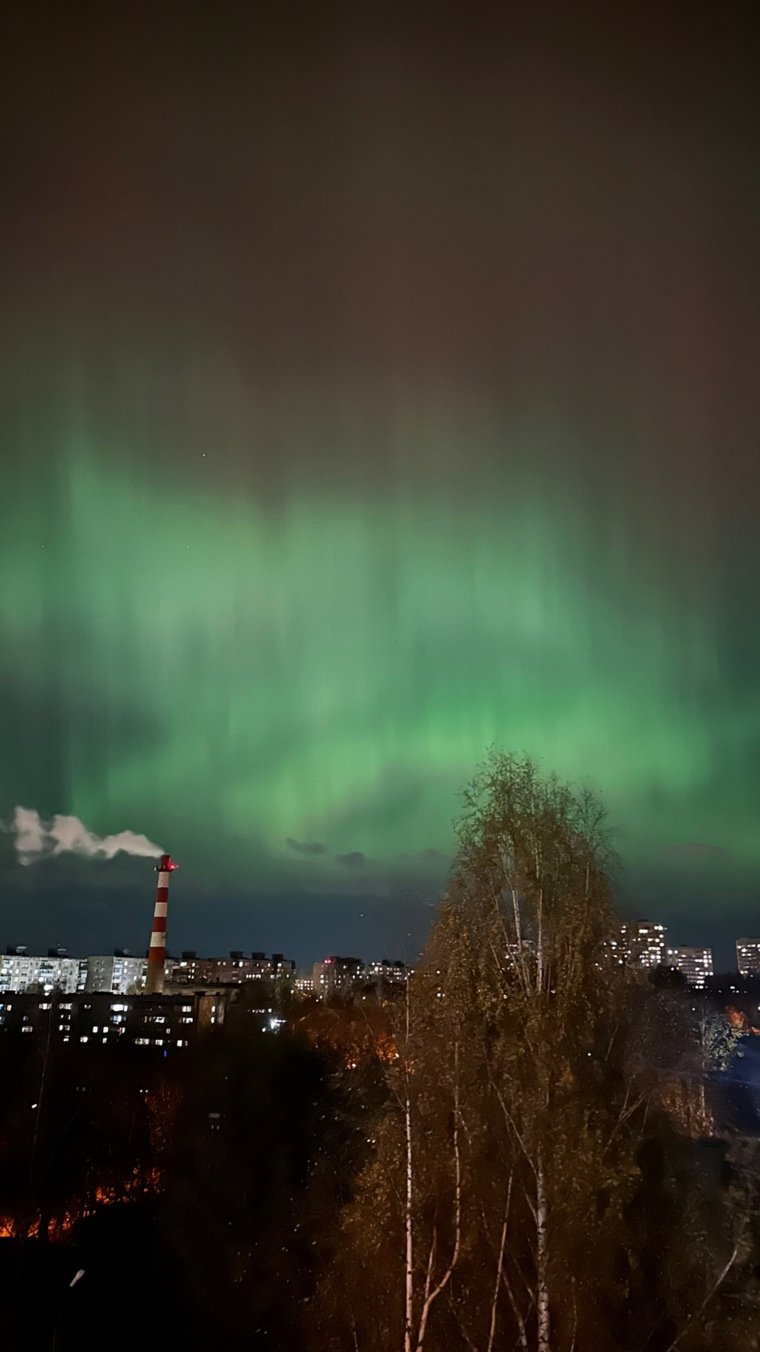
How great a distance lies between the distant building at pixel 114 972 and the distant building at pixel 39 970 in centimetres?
174

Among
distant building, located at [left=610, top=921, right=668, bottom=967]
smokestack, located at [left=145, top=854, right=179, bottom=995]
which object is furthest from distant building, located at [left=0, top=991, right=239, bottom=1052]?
distant building, located at [left=610, top=921, right=668, bottom=967]

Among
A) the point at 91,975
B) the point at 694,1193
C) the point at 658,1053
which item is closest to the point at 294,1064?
the point at 658,1053

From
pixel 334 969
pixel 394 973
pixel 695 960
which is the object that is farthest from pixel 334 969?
pixel 695 960

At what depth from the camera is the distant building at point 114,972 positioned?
14112cm

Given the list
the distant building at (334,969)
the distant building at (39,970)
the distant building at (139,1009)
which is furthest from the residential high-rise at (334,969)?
the distant building at (39,970)

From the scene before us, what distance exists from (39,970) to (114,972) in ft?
40.3

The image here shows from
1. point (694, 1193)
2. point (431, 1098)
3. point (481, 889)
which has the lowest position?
point (694, 1193)

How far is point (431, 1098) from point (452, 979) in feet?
6.10

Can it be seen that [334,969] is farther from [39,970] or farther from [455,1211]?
[455,1211]

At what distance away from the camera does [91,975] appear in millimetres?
144375

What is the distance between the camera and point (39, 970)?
473 feet

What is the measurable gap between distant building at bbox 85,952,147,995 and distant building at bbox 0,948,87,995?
5.70ft

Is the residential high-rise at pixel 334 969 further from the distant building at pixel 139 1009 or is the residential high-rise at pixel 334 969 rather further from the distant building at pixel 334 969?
the distant building at pixel 139 1009

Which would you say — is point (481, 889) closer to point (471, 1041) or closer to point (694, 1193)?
point (471, 1041)
